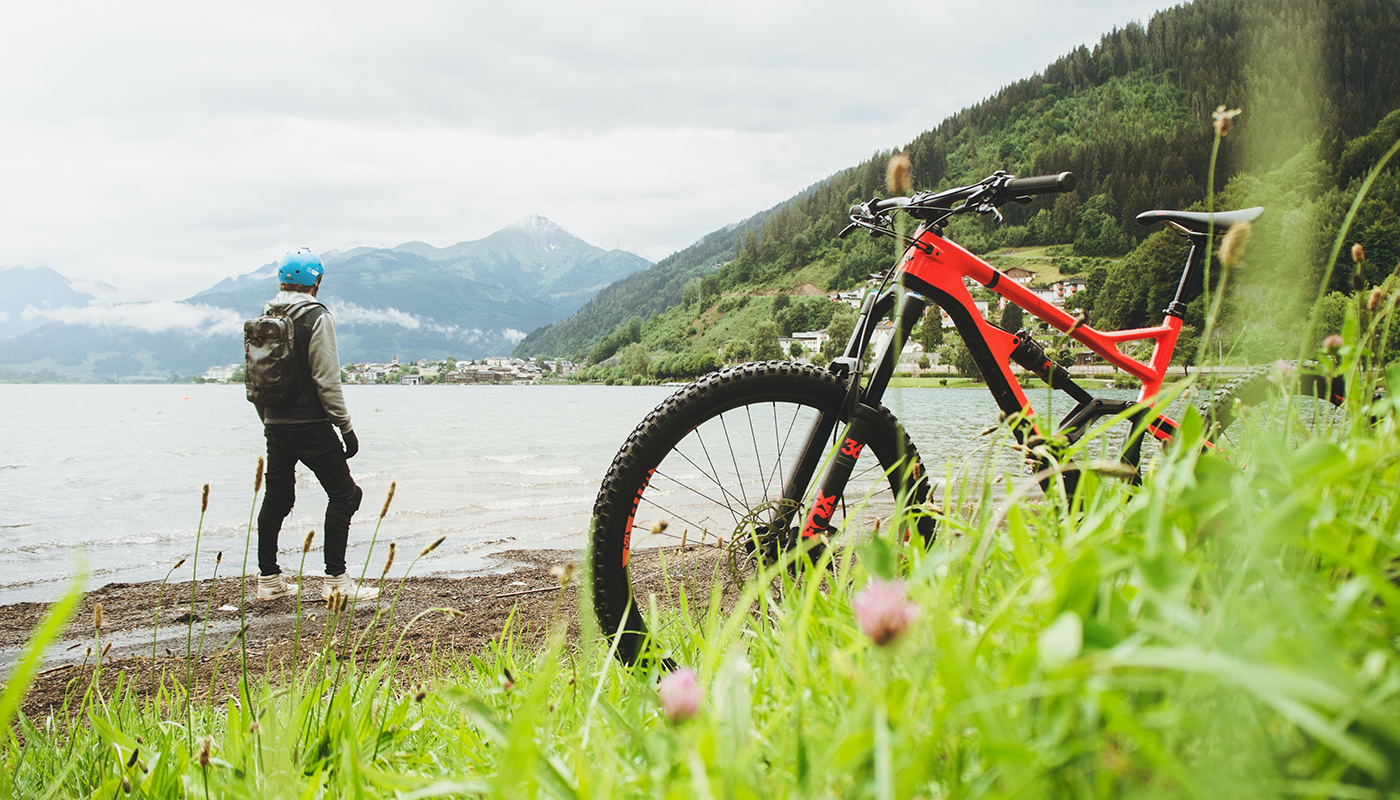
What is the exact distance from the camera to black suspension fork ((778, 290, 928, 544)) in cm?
243

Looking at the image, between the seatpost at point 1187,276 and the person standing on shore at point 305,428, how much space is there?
5.65m

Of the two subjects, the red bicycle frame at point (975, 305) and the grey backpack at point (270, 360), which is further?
the grey backpack at point (270, 360)

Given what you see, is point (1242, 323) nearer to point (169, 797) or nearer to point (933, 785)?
point (933, 785)

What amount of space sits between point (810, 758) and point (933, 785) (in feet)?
0.55

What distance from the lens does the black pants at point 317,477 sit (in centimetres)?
570

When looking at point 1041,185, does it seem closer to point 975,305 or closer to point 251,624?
point 975,305

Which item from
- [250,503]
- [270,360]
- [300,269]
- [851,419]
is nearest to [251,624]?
[270,360]

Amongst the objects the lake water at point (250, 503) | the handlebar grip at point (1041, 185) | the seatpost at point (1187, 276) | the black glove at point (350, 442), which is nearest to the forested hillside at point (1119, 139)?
the lake water at point (250, 503)

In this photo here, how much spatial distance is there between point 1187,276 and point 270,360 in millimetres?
6166

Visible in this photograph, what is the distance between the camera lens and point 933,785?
0.74m

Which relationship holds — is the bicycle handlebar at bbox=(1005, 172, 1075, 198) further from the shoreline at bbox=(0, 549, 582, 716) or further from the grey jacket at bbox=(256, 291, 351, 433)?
the grey jacket at bbox=(256, 291, 351, 433)

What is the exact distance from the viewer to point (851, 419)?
251 centimetres

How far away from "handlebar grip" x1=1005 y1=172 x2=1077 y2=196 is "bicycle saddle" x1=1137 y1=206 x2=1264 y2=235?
85 centimetres

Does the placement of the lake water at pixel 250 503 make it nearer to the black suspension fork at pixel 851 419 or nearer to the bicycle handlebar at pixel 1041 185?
the black suspension fork at pixel 851 419
